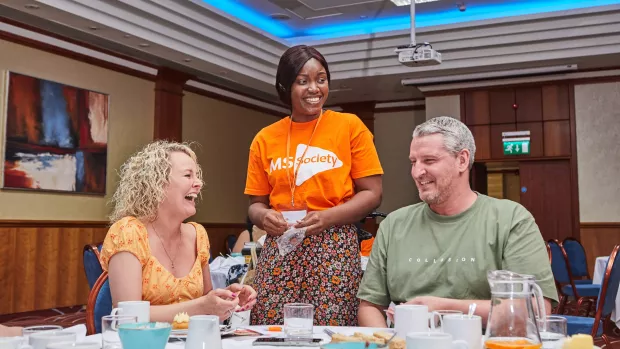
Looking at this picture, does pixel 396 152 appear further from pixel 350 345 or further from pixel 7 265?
pixel 350 345

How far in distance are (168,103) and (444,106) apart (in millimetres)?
4297

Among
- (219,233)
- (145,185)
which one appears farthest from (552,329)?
(219,233)

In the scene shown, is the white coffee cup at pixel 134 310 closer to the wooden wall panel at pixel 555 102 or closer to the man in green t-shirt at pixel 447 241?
the man in green t-shirt at pixel 447 241

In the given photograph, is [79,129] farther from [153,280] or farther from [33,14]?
[153,280]

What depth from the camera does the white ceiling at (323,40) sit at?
23.0 feet

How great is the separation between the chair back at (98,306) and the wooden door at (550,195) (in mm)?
8302

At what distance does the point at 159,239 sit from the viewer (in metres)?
2.16

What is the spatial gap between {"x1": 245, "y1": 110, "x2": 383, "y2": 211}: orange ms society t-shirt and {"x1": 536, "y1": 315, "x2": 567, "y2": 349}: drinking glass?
3.22ft

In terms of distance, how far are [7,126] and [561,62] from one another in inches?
278

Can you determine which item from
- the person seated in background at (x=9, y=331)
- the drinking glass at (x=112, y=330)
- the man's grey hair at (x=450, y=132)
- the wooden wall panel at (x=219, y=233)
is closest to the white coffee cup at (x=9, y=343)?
the drinking glass at (x=112, y=330)

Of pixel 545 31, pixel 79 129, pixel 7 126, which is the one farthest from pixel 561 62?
pixel 7 126

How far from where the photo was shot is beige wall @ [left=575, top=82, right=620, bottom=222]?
908cm

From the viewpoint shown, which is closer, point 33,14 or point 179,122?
point 33,14

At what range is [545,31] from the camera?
27.0 ft
